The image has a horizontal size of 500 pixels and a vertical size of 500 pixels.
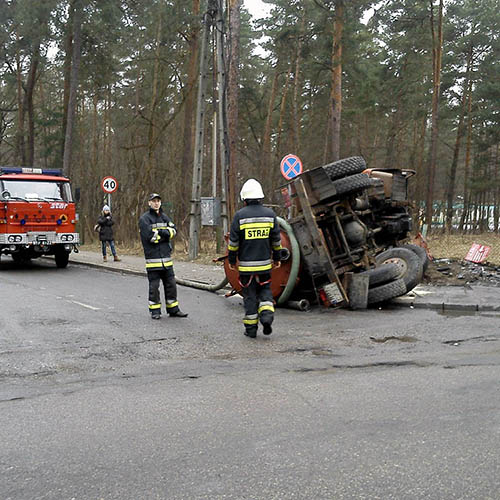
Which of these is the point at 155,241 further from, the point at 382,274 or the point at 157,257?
the point at 382,274

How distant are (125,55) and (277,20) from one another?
306 inches

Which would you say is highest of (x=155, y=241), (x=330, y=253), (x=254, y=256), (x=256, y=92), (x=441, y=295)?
(x=256, y=92)

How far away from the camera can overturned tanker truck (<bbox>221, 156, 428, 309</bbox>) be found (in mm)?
9203

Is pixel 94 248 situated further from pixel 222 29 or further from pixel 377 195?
pixel 377 195

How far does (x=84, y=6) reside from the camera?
79.9 ft

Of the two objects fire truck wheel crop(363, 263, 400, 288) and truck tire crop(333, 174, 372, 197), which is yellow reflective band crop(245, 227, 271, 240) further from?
fire truck wheel crop(363, 263, 400, 288)

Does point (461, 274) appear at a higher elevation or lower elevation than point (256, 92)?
lower

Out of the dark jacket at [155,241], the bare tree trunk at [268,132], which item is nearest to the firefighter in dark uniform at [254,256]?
the dark jacket at [155,241]

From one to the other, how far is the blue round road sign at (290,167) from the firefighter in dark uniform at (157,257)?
533cm

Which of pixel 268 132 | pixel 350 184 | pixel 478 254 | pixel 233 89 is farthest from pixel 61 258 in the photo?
pixel 268 132

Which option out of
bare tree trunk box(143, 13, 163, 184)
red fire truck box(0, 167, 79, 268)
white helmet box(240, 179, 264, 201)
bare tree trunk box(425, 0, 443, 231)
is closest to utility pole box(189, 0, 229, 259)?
red fire truck box(0, 167, 79, 268)

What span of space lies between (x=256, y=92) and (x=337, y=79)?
36.6 ft

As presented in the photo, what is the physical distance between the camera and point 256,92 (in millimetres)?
33562

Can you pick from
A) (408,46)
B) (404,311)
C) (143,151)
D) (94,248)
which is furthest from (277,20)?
(404,311)
